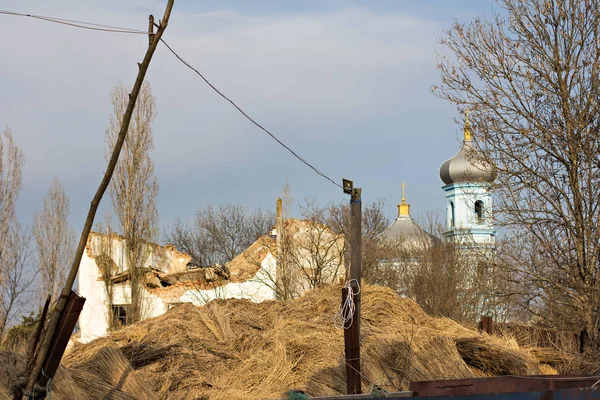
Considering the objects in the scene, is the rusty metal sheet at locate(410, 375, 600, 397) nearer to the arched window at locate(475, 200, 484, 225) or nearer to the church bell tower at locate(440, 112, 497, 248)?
the church bell tower at locate(440, 112, 497, 248)

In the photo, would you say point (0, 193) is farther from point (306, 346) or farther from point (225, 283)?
point (306, 346)

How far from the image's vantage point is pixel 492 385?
9.30 m

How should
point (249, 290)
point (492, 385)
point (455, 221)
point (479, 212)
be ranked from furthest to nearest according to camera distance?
1. point (455, 221)
2. point (249, 290)
3. point (479, 212)
4. point (492, 385)

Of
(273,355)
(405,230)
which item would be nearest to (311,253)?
(273,355)

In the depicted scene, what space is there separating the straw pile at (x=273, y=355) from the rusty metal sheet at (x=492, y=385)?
2.19m

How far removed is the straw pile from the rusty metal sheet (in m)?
2.19

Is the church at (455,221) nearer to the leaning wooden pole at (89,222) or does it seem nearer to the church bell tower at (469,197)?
the church bell tower at (469,197)

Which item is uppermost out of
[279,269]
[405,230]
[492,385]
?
[405,230]

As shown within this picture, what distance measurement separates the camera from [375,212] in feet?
169

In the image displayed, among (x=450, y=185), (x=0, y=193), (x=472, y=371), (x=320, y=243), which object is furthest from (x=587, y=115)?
(x=450, y=185)

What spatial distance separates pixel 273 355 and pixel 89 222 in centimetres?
593

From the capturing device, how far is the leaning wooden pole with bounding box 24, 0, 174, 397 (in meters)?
6.60

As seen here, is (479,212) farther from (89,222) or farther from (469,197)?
(89,222)

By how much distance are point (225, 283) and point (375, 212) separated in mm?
19411
